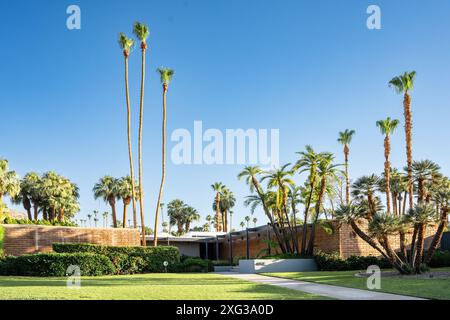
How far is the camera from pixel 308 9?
22.0 metres

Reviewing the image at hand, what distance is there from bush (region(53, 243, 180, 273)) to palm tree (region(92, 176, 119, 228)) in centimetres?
3150

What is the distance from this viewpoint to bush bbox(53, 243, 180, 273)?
31438 millimetres

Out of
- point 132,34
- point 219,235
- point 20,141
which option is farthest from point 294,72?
point 219,235

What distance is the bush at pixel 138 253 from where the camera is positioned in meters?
31.4

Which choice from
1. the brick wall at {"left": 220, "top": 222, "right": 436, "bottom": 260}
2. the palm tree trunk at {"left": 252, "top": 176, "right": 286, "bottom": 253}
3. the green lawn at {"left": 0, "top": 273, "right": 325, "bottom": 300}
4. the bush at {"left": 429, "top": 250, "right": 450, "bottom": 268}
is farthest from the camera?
the palm tree trunk at {"left": 252, "top": 176, "right": 286, "bottom": 253}

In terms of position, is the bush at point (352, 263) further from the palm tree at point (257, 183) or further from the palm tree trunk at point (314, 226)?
the palm tree at point (257, 183)

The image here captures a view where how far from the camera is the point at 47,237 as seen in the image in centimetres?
3422

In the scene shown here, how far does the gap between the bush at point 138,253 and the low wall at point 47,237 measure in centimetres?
321

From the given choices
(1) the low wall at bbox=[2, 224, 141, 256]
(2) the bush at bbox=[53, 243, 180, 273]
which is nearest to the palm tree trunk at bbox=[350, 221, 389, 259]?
(2) the bush at bbox=[53, 243, 180, 273]

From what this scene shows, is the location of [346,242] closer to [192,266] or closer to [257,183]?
[257,183]

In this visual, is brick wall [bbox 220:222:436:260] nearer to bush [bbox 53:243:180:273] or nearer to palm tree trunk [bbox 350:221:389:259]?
palm tree trunk [bbox 350:221:389:259]

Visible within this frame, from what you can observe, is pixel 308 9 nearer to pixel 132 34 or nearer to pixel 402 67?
pixel 402 67

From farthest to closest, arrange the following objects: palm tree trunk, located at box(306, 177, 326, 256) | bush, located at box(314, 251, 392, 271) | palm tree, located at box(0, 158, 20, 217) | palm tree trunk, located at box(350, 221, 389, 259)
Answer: palm tree, located at box(0, 158, 20, 217) → palm tree trunk, located at box(306, 177, 326, 256) → bush, located at box(314, 251, 392, 271) → palm tree trunk, located at box(350, 221, 389, 259)

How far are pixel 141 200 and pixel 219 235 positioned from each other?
56.3 feet
